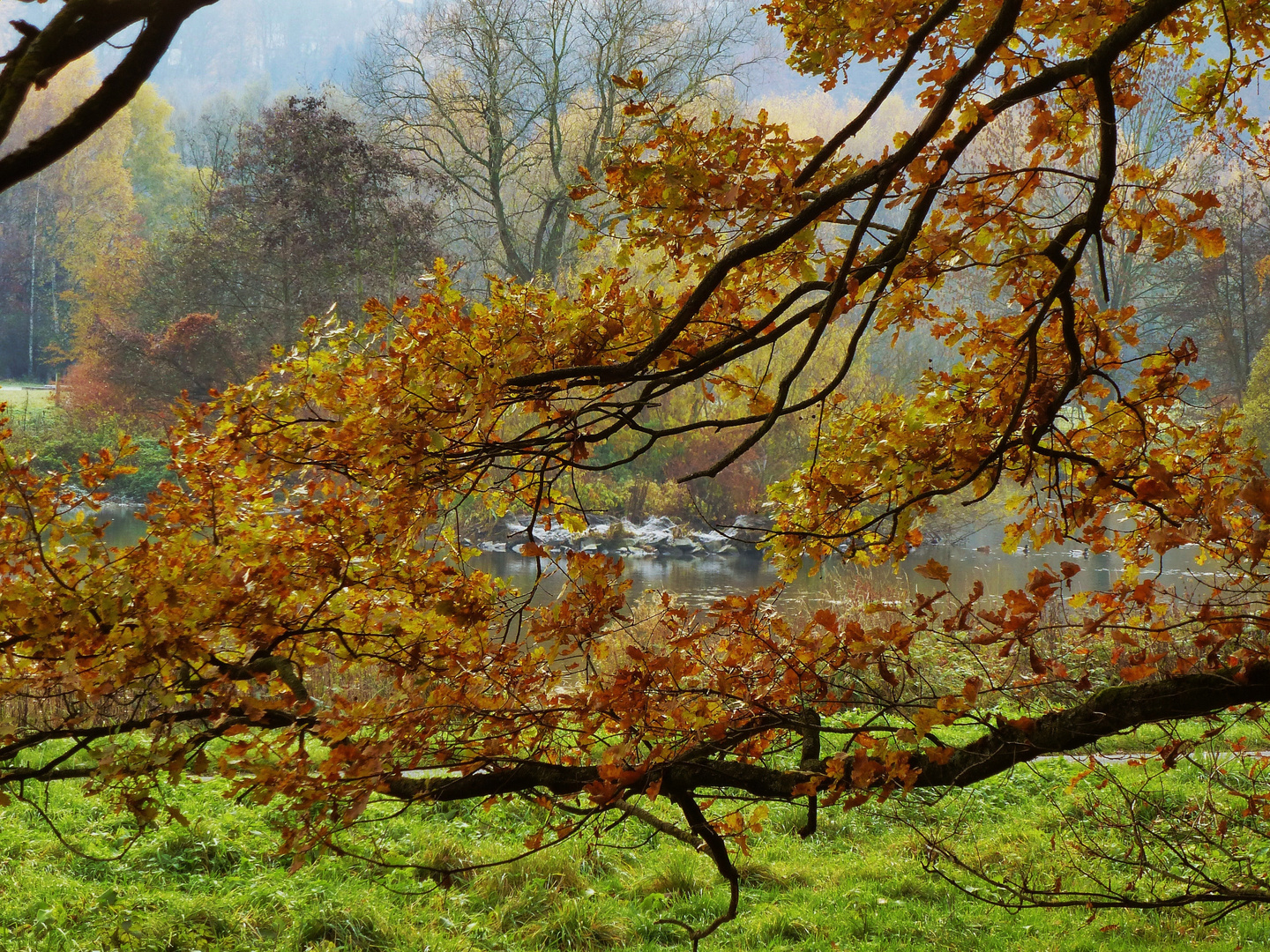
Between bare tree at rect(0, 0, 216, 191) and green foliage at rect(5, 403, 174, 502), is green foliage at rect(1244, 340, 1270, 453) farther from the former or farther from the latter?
green foliage at rect(5, 403, 174, 502)

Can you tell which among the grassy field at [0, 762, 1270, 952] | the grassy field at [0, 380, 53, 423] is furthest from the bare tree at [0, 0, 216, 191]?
the grassy field at [0, 380, 53, 423]

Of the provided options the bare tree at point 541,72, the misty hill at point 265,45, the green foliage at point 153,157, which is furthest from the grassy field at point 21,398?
the misty hill at point 265,45

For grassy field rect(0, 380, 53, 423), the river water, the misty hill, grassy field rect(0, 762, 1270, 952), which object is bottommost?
grassy field rect(0, 762, 1270, 952)

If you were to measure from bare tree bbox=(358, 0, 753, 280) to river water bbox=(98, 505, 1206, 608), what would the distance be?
18.0 feet

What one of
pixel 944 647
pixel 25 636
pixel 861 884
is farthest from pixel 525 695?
pixel 944 647

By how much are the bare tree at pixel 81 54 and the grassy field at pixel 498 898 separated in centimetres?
230

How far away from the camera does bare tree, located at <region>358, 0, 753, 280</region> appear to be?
16156mm

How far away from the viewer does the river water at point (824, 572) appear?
37.5ft

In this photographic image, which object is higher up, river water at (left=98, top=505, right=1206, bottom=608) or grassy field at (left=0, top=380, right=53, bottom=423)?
grassy field at (left=0, top=380, right=53, bottom=423)

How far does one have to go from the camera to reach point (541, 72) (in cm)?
1633

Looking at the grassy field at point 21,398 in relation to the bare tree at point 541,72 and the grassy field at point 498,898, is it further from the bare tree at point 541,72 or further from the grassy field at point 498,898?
the grassy field at point 498,898

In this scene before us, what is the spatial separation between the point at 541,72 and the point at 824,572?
977 cm

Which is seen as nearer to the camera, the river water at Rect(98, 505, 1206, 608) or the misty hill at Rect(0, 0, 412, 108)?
the river water at Rect(98, 505, 1206, 608)

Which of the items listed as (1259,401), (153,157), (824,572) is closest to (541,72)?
(824,572)
